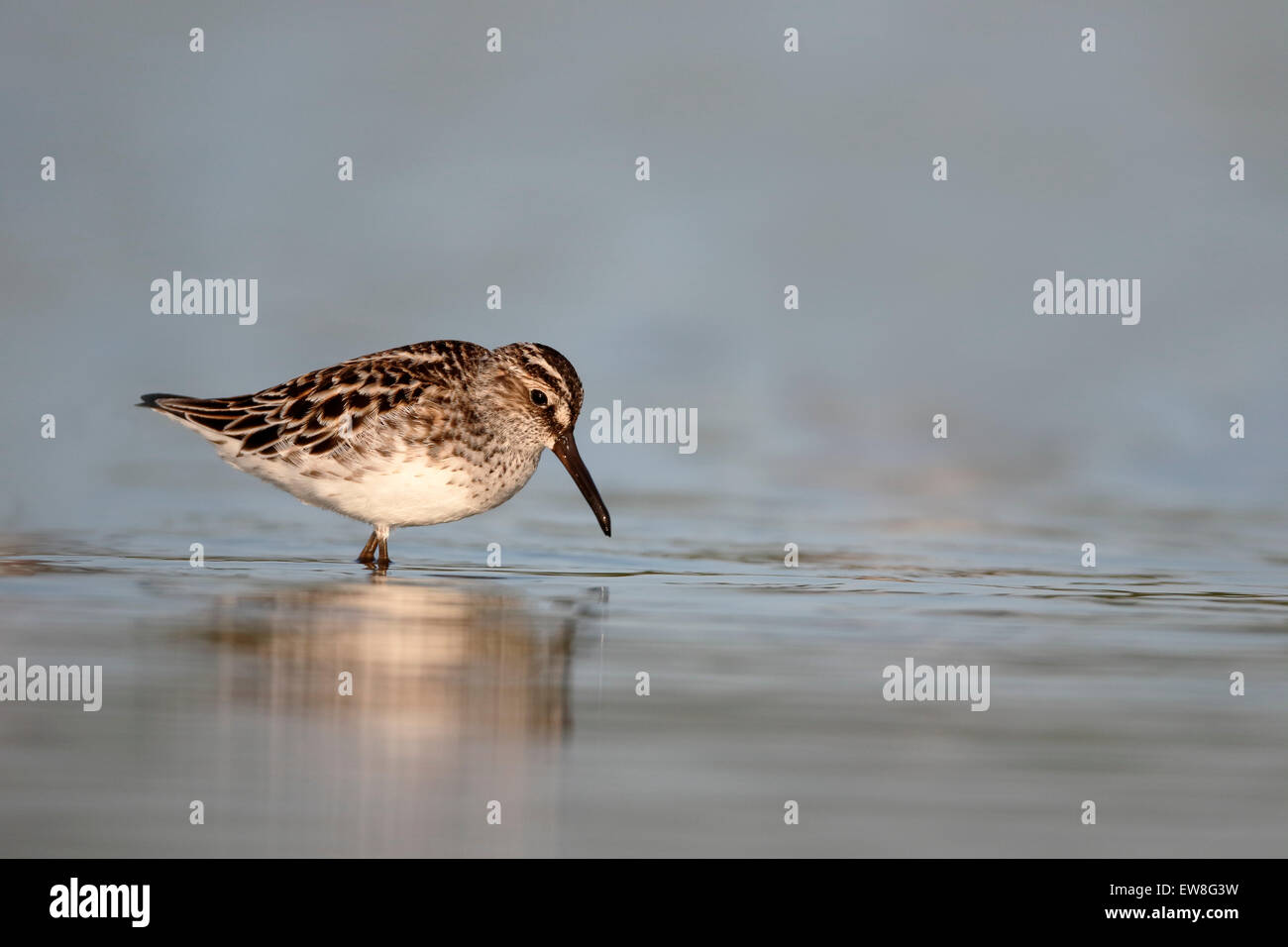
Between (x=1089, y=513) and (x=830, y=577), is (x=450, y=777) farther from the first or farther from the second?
(x=1089, y=513)

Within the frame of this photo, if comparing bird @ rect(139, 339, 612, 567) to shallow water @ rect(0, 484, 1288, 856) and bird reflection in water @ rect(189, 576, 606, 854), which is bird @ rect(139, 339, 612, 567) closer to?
shallow water @ rect(0, 484, 1288, 856)

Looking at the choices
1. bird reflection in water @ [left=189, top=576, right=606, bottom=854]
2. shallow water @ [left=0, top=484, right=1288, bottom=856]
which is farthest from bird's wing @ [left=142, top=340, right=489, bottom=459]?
bird reflection in water @ [left=189, top=576, right=606, bottom=854]

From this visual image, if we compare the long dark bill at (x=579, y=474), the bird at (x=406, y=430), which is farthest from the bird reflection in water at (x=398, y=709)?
the long dark bill at (x=579, y=474)

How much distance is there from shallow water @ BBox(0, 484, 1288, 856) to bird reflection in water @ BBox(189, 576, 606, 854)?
0.06 feet

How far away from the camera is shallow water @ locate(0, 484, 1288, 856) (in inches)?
190

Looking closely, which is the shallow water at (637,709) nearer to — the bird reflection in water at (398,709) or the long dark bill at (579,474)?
the bird reflection in water at (398,709)

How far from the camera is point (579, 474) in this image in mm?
10773

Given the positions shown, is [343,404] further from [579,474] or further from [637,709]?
[637,709]

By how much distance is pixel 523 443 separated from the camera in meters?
10.6

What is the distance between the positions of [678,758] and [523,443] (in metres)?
5.23

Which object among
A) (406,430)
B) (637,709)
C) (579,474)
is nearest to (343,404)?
(406,430)

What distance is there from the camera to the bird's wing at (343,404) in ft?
33.3

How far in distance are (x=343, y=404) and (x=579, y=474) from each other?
1.61 metres
